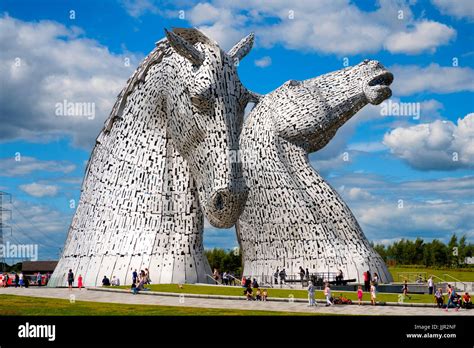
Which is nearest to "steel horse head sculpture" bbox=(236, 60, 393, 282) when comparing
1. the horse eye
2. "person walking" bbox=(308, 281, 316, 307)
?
"person walking" bbox=(308, 281, 316, 307)

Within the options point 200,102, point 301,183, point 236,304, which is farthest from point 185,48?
point 301,183

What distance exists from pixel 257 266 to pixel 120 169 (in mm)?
12278

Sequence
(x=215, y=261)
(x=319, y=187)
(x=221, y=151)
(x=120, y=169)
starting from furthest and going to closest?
1. (x=215, y=261)
2. (x=319, y=187)
3. (x=120, y=169)
4. (x=221, y=151)

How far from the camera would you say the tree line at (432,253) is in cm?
6588

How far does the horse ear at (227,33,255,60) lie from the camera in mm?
14748

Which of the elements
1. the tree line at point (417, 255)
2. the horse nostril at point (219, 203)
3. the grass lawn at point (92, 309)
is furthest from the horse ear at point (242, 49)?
the tree line at point (417, 255)

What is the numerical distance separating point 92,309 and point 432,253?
57.4 m

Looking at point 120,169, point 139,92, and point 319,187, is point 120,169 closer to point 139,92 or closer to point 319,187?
point 139,92

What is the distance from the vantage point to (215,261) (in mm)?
62562

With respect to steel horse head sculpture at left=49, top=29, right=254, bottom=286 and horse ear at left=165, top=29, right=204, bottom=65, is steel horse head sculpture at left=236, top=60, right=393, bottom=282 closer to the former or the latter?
steel horse head sculpture at left=49, top=29, right=254, bottom=286

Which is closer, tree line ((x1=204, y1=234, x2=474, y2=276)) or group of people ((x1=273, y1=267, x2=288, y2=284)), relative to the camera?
group of people ((x1=273, y1=267, x2=288, y2=284))

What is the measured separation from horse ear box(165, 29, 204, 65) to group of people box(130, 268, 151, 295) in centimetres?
817

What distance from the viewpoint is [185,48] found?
12930 millimetres
